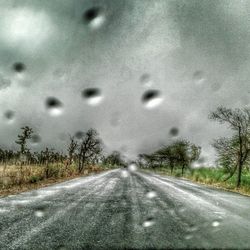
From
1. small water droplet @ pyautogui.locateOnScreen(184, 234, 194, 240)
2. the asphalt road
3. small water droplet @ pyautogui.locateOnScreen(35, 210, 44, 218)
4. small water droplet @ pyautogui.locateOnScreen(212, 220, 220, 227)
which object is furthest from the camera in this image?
small water droplet @ pyautogui.locateOnScreen(35, 210, 44, 218)

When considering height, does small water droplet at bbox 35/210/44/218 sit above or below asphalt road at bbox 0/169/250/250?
above

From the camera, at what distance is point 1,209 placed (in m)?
9.28

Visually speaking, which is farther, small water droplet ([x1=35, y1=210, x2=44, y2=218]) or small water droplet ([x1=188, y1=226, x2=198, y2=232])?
small water droplet ([x1=35, y1=210, x2=44, y2=218])

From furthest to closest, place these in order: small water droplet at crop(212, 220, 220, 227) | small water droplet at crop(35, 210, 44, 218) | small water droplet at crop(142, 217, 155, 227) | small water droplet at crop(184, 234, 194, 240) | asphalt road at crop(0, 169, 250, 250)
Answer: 1. small water droplet at crop(35, 210, 44, 218)
2. small water droplet at crop(212, 220, 220, 227)
3. small water droplet at crop(142, 217, 155, 227)
4. small water droplet at crop(184, 234, 194, 240)
5. asphalt road at crop(0, 169, 250, 250)

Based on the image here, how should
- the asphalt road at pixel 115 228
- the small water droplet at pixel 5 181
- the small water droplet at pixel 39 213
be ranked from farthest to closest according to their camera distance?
the small water droplet at pixel 5 181 < the small water droplet at pixel 39 213 < the asphalt road at pixel 115 228

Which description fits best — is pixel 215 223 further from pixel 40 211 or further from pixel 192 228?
pixel 40 211

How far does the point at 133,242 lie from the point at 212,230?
2390 mm

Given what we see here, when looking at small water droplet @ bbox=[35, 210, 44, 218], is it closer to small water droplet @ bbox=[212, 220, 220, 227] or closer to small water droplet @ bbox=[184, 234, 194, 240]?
small water droplet @ bbox=[184, 234, 194, 240]

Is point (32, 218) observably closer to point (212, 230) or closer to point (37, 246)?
point (37, 246)

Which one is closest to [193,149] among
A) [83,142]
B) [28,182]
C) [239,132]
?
[83,142]

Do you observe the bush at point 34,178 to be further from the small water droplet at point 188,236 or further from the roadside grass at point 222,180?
the small water droplet at point 188,236

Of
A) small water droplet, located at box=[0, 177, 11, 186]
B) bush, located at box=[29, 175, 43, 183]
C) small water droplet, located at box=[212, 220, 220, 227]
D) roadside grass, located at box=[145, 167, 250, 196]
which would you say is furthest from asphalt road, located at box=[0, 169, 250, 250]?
roadside grass, located at box=[145, 167, 250, 196]

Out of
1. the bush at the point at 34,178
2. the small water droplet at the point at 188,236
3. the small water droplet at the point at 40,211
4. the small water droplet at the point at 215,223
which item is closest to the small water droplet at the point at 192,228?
the small water droplet at the point at 188,236

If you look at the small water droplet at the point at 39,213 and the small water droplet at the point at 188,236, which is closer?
the small water droplet at the point at 188,236
